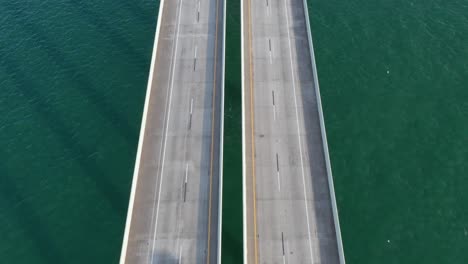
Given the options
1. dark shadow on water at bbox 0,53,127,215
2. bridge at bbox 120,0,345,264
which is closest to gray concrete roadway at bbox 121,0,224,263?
bridge at bbox 120,0,345,264

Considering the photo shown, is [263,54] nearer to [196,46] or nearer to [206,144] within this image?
[196,46]

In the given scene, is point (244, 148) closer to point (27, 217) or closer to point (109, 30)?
point (27, 217)

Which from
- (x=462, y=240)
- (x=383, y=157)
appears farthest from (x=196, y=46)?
(x=462, y=240)

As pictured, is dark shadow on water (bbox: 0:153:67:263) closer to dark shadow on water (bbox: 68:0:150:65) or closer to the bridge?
the bridge

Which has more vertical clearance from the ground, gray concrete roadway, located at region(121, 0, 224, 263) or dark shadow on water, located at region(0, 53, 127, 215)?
gray concrete roadway, located at region(121, 0, 224, 263)

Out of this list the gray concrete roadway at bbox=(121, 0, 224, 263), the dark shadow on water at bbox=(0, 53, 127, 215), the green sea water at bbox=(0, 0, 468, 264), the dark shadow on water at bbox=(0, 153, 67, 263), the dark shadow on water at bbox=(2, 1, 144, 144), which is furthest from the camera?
the dark shadow on water at bbox=(2, 1, 144, 144)

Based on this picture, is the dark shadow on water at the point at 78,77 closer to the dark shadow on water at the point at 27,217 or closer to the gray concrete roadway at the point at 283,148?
the dark shadow on water at the point at 27,217

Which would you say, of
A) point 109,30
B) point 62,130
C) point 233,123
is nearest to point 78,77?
point 62,130
